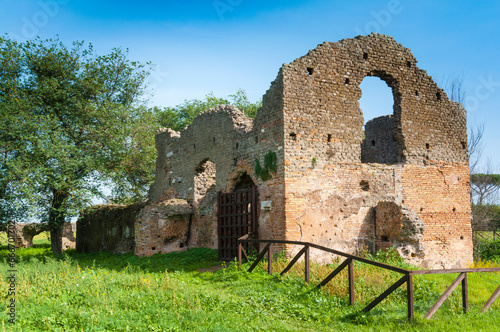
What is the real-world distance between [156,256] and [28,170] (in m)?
5.14

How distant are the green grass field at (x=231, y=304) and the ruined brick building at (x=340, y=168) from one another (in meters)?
2.10

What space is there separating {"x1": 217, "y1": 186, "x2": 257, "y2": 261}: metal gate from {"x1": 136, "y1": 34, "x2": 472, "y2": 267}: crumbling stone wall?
0.37m

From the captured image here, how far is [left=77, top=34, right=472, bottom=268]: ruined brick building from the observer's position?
1162cm

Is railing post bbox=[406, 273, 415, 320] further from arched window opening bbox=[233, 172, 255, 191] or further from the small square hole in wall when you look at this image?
arched window opening bbox=[233, 172, 255, 191]

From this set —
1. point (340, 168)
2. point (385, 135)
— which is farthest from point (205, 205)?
point (385, 135)

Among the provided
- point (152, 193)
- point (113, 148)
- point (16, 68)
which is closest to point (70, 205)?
point (113, 148)

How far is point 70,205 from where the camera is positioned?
1563 centimetres

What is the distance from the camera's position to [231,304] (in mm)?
7473

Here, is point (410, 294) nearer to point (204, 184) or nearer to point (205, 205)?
point (205, 205)

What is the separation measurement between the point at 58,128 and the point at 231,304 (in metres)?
11.2

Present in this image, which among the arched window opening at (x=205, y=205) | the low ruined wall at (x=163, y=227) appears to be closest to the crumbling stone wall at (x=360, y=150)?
the arched window opening at (x=205, y=205)

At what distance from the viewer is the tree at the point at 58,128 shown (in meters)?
14.8

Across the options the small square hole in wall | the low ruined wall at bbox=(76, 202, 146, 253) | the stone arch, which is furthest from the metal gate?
the stone arch

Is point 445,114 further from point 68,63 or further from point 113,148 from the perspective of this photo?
point 68,63
